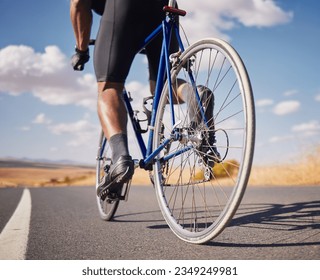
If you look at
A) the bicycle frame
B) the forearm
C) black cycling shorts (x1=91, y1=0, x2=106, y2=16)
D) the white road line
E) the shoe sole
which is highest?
black cycling shorts (x1=91, y1=0, x2=106, y2=16)

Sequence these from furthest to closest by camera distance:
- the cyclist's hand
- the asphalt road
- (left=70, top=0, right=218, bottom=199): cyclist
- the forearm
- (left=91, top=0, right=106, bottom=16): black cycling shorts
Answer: the cyclist's hand
(left=91, top=0, right=106, bottom=16): black cycling shorts
the forearm
(left=70, top=0, right=218, bottom=199): cyclist
the asphalt road

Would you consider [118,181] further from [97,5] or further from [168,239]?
[97,5]

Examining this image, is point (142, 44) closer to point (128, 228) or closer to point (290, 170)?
point (128, 228)

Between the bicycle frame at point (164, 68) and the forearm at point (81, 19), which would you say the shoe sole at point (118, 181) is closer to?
the bicycle frame at point (164, 68)

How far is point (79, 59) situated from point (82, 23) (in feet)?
0.95

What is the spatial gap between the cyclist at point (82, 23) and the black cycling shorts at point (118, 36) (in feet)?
0.69

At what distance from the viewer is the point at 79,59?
96.1 inches

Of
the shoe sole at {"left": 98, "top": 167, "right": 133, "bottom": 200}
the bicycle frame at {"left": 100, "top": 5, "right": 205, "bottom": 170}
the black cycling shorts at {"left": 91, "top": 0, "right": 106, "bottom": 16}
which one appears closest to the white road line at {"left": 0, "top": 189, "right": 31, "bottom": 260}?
the shoe sole at {"left": 98, "top": 167, "right": 133, "bottom": 200}

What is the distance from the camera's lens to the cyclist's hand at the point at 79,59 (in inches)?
96.2

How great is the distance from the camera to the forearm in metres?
2.15

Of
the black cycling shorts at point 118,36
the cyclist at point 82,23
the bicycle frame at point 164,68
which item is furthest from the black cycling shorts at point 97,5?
the bicycle frame at point 164,68

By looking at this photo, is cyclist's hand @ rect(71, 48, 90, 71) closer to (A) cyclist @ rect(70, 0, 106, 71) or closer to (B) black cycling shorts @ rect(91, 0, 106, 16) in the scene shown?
(A) cyclist @ rect(70, 0, 106, 71)
